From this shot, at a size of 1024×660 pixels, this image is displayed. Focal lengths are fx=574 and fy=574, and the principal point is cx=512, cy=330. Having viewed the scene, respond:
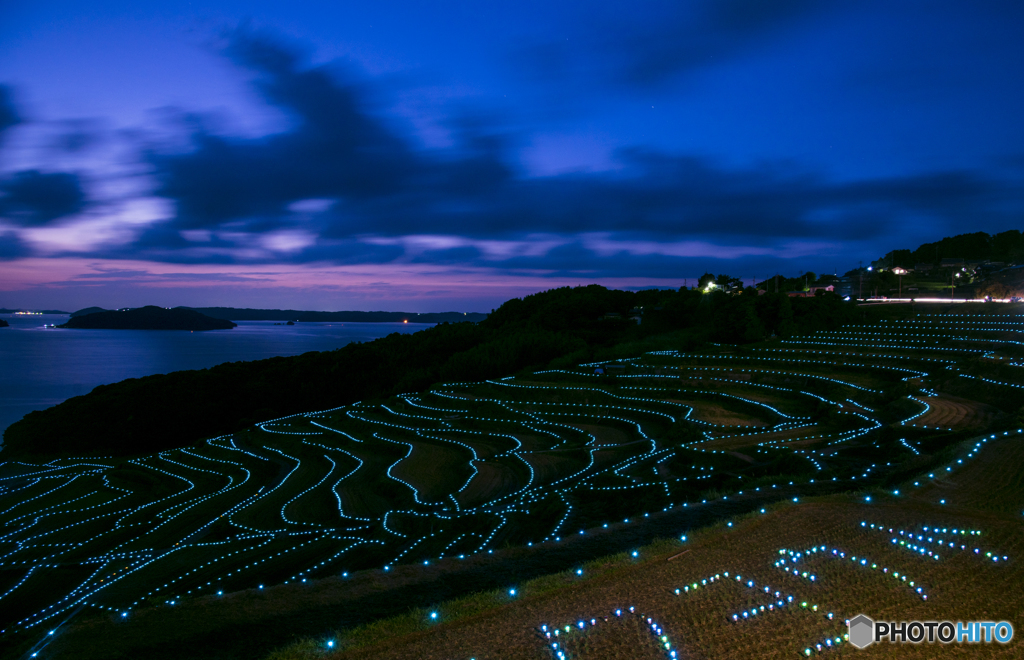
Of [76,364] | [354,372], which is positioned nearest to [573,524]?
[354,372]

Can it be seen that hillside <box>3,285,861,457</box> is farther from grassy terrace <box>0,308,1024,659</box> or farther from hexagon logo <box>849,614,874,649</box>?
hexagon logo <box>849,614,874,649</box>

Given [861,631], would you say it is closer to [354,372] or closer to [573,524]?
[573,524]

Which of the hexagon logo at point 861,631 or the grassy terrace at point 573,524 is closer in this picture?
the hexagon logo at point 861,631

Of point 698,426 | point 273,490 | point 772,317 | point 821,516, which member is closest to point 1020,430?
point 821,516

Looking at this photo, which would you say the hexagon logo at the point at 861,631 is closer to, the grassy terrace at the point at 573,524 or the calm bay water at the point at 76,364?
the grassy terrace at the point at 573,524

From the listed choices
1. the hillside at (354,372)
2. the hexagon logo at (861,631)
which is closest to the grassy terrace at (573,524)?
the hexagon logo at (861,631)

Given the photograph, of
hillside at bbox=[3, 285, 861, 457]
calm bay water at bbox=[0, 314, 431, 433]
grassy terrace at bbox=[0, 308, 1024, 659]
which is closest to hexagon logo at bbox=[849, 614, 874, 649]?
grassy terrace at bbox=[0, 308, 1024, 659]
